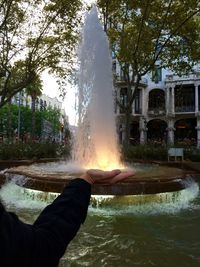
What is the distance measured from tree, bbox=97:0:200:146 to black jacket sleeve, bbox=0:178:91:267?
64.8 feet

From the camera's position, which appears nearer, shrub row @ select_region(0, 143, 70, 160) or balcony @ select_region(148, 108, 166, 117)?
shrub row @ select_region(0, 143, 70, 160)

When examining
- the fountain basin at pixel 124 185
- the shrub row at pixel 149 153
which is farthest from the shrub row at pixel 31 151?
the fountain basin at pixel 124 185

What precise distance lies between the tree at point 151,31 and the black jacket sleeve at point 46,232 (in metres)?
19.8

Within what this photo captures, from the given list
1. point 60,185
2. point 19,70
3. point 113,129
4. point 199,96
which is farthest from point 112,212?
point 199,96

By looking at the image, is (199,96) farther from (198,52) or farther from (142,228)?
(142,228)

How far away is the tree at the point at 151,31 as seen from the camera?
2091cm

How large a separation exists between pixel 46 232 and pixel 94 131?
9781 millimetres

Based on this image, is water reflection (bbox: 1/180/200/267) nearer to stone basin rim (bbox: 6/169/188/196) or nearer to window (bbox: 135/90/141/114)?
stone basin rim (bbox: 6/169/188/196)

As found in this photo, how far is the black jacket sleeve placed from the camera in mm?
1352

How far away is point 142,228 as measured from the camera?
648 cm

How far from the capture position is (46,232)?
153 cm

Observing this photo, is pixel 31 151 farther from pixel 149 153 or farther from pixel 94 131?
pixel 94 131

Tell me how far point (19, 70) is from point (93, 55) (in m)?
13.5

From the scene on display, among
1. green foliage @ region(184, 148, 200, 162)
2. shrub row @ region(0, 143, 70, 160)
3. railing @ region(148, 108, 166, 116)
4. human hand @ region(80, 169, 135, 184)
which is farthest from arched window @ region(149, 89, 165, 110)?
human hand @ region(80, 169, 135, 184)
